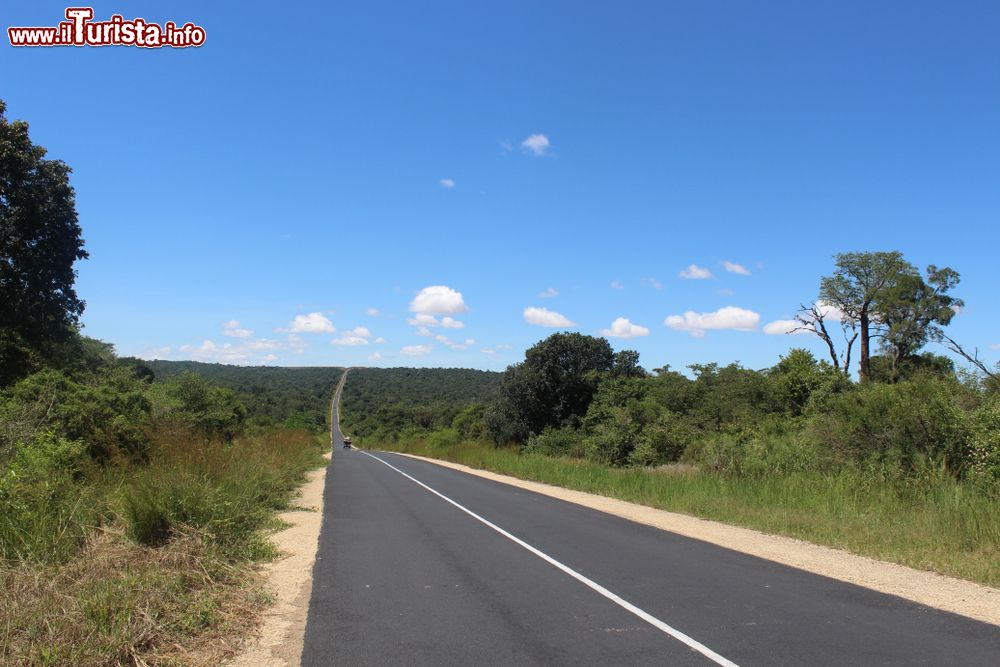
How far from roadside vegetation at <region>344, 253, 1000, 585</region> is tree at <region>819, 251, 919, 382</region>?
0.11m

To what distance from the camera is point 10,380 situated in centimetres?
2966

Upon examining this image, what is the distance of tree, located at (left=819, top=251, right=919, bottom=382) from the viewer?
55.7m

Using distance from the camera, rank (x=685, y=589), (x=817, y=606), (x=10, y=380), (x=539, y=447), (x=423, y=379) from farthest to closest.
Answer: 1. (x=423, y=379)
2. (x=539, y=447)
3. (x=10, y=380)
4. (x=685, y=589)
5. (x=817, y=606)

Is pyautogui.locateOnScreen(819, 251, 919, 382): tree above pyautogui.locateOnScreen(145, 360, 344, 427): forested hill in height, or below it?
above

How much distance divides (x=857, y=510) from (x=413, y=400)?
433 feet

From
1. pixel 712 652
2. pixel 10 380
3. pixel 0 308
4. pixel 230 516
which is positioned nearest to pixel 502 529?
pixel 230 516

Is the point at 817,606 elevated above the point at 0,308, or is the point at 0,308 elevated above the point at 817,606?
→ the point at 0,308

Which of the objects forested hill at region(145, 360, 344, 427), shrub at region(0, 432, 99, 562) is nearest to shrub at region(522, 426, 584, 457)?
shrub at region(0, 432, 99, 562)

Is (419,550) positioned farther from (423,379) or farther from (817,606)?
(423,379)

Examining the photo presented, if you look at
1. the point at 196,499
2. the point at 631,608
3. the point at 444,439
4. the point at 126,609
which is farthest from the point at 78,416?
the point at 444,439

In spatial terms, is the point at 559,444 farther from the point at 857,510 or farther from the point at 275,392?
the point at 275,392

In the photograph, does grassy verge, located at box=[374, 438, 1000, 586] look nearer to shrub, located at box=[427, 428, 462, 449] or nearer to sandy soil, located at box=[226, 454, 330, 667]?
sandy soil, located at box=[226, 454, 330, 667]

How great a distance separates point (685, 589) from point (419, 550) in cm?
466

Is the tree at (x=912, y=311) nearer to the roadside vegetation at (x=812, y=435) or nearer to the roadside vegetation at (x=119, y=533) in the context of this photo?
the roadside vegetation at (x=812, y=435)
